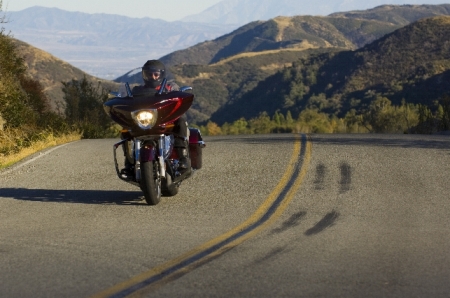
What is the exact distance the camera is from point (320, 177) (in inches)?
473

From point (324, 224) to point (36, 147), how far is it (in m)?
11.1

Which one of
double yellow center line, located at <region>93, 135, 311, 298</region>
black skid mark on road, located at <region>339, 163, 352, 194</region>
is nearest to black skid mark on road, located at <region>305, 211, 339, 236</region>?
double yellow center line, located at <region>93, 135, 311, 298</region>

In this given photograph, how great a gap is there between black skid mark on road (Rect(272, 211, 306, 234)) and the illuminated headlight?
2.04 metres

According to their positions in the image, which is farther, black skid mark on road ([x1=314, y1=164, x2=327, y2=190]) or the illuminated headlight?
black skid mark on road ([x1=314, y1=164, x2=327, y2=190])

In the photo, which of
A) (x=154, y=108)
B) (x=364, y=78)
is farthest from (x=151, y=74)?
(x=364, y=78)

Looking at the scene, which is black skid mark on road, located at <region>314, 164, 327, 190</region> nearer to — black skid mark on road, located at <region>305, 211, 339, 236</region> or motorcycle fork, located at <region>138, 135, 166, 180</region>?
black skid mark on road, located at <region>305, 211, 339, 236</region>

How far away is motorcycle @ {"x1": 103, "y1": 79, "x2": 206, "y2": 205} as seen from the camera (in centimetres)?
962

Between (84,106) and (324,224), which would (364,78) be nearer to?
(84,106)

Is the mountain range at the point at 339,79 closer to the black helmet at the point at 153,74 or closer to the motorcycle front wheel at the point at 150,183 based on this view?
the black helmet at the point at 153,74

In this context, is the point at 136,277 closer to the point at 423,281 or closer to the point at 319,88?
the point at 423,281

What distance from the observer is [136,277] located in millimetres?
6289

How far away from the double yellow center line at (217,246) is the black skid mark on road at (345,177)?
607 mm

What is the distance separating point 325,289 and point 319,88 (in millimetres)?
107977

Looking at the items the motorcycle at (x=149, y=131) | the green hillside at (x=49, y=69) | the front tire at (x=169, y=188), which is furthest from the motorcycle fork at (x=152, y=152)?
the green hillside at (x=49, y=69)
